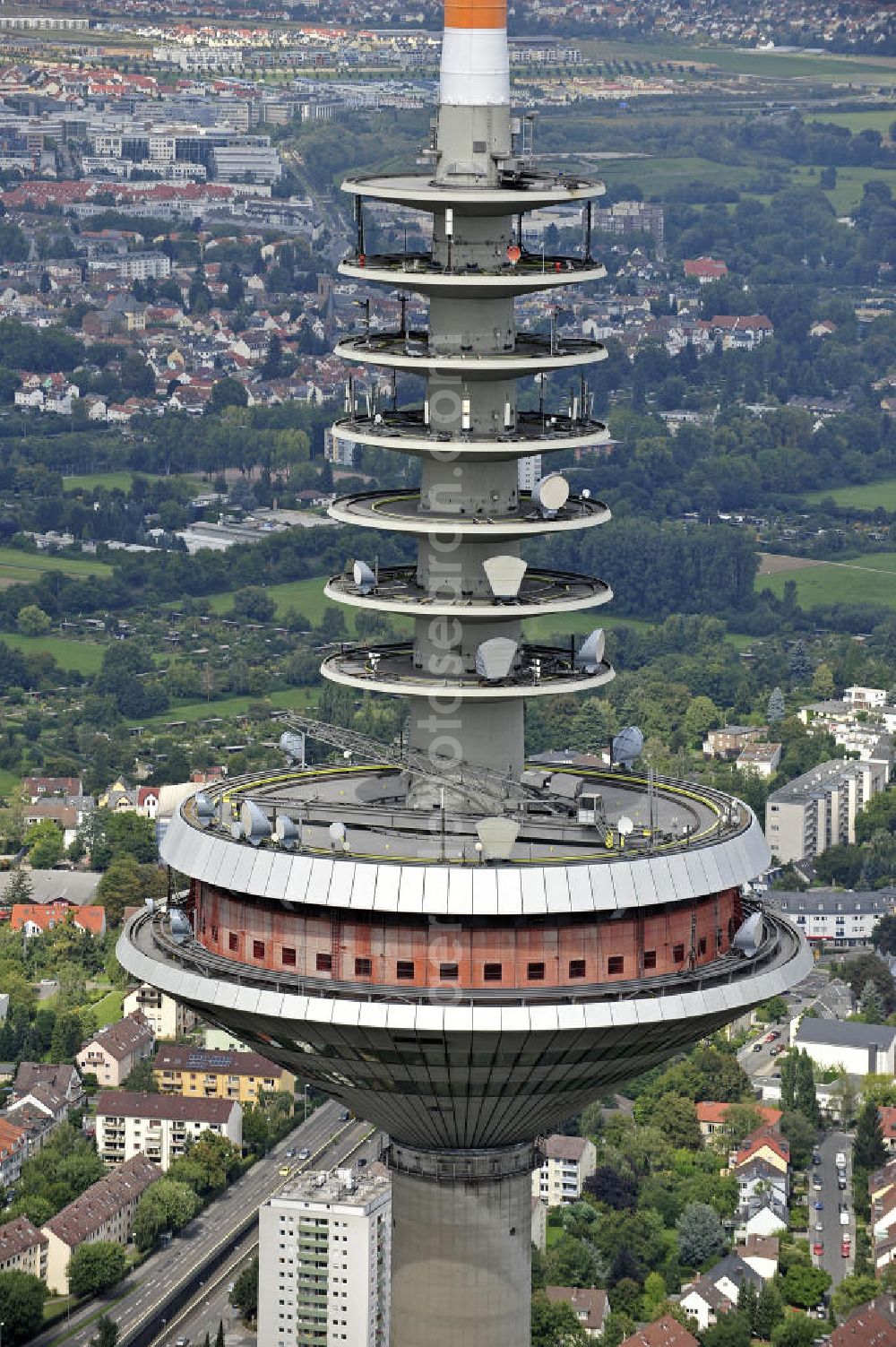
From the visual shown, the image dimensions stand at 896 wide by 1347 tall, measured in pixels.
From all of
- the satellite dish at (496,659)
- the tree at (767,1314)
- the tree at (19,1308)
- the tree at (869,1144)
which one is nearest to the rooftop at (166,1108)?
the tree at (19,1308)

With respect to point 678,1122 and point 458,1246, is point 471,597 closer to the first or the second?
point 458,1246

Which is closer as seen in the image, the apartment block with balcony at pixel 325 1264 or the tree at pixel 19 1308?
the apartment block with balcony at pixel 325 1264

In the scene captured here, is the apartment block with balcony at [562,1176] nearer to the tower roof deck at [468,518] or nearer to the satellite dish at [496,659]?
the tower roof deck at [468,518]

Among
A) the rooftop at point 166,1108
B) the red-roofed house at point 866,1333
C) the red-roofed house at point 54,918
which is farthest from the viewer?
the red-roofed house at point 54,918

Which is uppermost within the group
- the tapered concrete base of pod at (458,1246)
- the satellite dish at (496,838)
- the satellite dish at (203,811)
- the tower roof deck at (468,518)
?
the tower roof deck at (468,518)

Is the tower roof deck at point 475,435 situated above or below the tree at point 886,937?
above

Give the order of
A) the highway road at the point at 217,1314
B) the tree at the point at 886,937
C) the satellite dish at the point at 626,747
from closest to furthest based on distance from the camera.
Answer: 1. the satellite dish at the point at 626,747
2. the highway road at the point at 217,1314
3. the tree at the point at 886,937

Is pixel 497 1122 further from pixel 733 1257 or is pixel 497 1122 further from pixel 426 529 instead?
pixel 733 1257

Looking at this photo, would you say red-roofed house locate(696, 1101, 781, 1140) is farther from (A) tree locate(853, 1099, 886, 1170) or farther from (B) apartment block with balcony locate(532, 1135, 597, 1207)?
(B) apartment block with balcony locate(532, 1135, 597, 1207)
